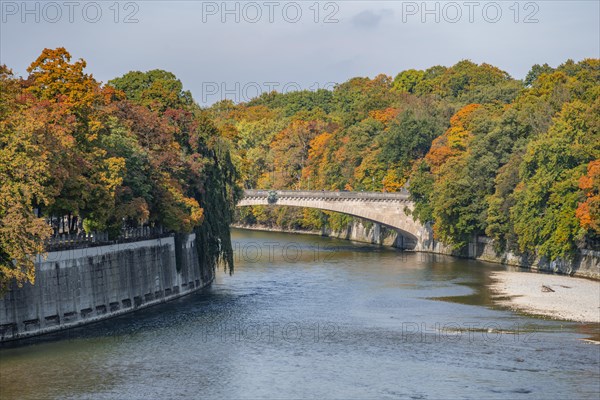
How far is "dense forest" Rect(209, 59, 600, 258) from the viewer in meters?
96.3

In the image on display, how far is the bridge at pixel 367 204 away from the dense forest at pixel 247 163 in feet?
10.1

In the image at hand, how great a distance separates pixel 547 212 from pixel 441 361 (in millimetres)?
42039

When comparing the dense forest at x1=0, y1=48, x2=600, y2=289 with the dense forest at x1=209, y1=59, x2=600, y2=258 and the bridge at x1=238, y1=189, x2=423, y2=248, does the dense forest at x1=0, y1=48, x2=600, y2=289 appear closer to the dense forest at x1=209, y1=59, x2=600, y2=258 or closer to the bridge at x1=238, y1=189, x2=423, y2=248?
the dense forest at x1=209, y1=59, x2=600, y2=258

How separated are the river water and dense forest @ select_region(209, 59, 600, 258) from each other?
1496 cm

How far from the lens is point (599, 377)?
5344 centimetres

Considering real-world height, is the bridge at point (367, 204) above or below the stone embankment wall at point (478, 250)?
above

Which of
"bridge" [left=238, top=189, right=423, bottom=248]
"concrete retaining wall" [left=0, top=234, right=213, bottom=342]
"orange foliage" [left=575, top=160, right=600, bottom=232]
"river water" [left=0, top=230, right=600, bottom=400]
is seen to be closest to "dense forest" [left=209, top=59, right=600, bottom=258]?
"orange foliage" [left=575, top=160, right=600, bottom=232]

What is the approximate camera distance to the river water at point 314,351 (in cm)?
5144

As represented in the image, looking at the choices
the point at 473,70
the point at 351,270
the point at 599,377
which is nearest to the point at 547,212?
the point at 351,270

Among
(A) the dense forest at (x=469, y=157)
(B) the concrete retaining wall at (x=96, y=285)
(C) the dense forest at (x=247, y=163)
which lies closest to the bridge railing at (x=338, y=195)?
(A) the dense forest at (x=469, y=157)

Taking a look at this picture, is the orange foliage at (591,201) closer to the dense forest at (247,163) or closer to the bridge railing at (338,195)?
the dense forest at (247,163)

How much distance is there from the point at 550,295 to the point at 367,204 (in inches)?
2021

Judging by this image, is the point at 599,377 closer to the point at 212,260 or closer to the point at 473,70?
the point at 212,260

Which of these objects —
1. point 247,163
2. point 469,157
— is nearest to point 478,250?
point 469,157
